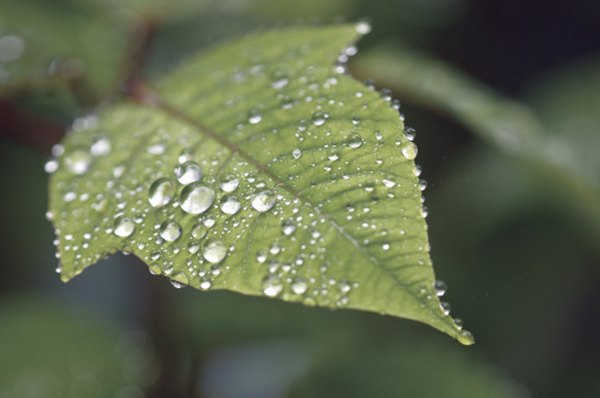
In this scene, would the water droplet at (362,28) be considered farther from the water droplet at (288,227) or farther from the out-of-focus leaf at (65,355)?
the out-of-focus leaf at (65,355)

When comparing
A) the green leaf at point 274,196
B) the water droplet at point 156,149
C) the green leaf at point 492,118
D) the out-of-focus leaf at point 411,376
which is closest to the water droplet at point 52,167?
the green leaf at point 274,196

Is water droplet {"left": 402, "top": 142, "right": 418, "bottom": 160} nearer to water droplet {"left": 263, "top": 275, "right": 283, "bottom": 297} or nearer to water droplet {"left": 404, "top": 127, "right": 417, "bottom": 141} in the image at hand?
water droplet {"left": 404, "top": 127, "right": 417, "bottom": 141}

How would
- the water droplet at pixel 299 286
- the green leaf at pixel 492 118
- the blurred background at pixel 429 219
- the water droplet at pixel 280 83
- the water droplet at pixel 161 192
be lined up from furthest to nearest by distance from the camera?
the blurred background at pixel 429 219 → the green leaf at pixel 492 118 → the water droplet at pixel 280 83 → the water droplet at pixel 161 192 → the water droplet at pixel 299 286

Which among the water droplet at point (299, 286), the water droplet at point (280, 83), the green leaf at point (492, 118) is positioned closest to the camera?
the water droplet at point (299, 286)

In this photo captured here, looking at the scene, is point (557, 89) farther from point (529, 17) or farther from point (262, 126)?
point (262, 126)

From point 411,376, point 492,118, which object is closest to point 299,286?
point 492,118

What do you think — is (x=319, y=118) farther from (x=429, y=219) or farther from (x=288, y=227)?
(x=429, y=219)
